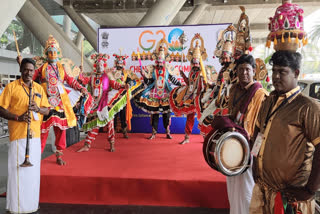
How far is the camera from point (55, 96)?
361cm

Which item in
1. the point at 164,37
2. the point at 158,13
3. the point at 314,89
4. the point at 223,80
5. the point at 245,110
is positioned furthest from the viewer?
the point at 158,13

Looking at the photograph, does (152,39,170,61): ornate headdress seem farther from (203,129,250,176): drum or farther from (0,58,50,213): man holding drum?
(203,129,250,176): drum

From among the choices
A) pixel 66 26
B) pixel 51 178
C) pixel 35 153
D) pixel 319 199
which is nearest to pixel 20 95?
pixel 35 153

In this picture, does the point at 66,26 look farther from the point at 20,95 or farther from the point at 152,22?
the point at 20,95

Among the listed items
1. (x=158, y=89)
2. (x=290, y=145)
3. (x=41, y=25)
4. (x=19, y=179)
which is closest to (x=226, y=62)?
(x=290, y=145)

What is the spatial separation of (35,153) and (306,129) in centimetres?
237

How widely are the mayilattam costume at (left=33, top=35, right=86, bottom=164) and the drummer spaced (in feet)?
7.46

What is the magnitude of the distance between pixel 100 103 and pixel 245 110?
276cm

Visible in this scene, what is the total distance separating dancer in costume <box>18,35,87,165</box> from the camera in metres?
3.55

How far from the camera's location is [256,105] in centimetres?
213

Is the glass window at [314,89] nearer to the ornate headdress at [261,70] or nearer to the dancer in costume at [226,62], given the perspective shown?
the dancer in costume at [226,62]

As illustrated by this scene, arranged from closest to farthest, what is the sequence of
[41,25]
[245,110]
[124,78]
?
[245,110] → [124,78] → [41,25]

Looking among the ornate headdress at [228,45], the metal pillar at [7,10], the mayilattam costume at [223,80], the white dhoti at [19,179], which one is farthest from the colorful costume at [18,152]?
the ornate headdress at [228,45]

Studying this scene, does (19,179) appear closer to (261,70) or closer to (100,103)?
(100,103)
